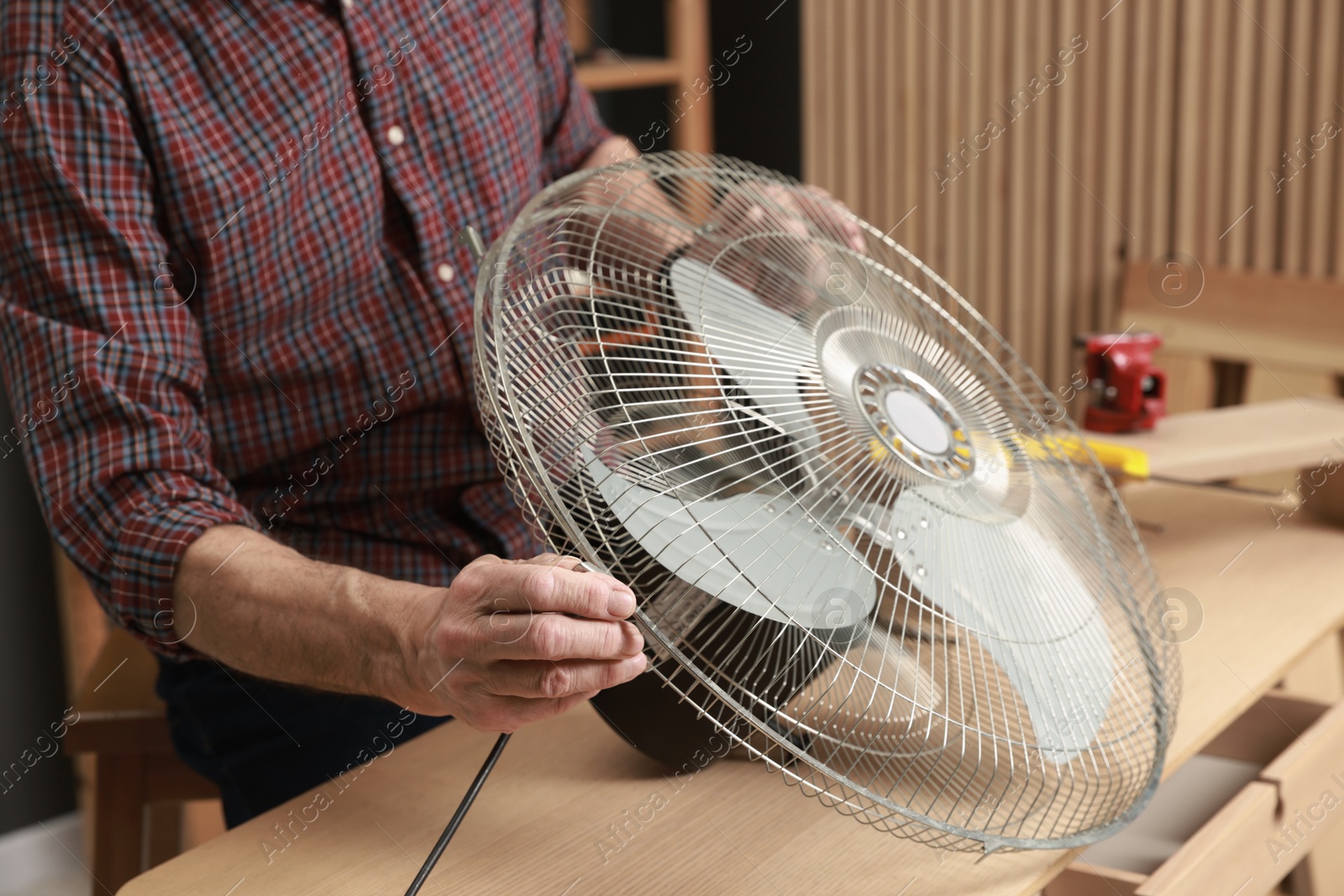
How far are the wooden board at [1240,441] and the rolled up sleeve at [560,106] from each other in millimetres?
607

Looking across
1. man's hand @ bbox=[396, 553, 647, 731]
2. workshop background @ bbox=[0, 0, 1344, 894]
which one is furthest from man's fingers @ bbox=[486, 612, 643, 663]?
workshop background @ bbox=[0, 0, 1344, 894]

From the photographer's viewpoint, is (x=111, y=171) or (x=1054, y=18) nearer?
(x=111, y=171)

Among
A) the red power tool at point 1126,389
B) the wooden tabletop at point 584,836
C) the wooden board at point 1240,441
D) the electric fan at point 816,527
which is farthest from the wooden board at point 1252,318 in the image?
the electric fan at point 816,527

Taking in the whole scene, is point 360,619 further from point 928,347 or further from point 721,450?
point 928,347

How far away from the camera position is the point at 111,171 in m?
0.87

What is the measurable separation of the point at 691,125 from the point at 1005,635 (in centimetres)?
170

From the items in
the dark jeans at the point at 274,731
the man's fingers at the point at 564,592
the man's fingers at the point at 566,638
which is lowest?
the dark jeans at the point at 274,731

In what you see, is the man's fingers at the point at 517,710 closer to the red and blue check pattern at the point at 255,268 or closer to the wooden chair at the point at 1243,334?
the red and blue check pattern at the point at 255,268

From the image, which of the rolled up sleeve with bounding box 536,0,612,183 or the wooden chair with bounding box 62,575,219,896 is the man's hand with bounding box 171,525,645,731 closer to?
the wooden chair with bounding box 62,575,219,896

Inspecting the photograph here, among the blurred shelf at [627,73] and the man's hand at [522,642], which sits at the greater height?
the blurred shelf at [627,73]

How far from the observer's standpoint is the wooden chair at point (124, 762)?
1.13 metres

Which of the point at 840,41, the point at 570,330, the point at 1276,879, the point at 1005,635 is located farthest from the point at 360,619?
the point at 840,41

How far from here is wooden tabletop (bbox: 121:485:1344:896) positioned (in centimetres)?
67

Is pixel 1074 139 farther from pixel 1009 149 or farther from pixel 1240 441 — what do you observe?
pixel 1240 441
